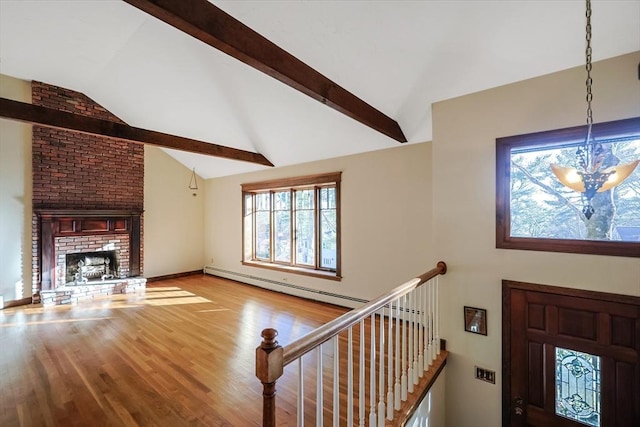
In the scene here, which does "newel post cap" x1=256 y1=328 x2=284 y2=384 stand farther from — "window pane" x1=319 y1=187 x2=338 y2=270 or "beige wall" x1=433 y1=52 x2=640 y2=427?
"window pane" x1=319 y1=187 x2=338 y2=270

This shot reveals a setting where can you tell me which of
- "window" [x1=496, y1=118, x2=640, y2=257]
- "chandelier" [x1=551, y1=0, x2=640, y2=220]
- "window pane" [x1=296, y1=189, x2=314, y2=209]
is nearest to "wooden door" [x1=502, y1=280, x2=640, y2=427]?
"window" [x1=496, y1=118, x2=640, y2=257]

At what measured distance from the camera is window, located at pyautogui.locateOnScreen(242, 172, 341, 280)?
5008 mm

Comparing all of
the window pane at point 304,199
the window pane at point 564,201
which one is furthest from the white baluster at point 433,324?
the window pane at point 304,199

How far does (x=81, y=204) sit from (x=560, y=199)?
743 centimetres

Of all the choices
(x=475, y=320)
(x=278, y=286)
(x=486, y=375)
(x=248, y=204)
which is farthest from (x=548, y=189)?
(x=248, y=204)

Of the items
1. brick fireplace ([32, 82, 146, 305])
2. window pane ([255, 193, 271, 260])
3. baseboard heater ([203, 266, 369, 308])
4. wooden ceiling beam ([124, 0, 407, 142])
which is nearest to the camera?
wooden ceiling beam ([124, 0, 407, 142])

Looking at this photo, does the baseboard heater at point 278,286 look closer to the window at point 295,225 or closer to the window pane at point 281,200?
the window at point 295,225

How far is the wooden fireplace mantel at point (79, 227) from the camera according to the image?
202 inches

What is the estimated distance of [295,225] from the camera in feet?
18.6

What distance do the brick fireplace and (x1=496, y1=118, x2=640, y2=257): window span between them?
666cm

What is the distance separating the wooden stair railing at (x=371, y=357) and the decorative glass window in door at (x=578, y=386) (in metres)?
0.97

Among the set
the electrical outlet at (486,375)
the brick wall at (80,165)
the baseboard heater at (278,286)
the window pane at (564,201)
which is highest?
the brick wall at (80,165)

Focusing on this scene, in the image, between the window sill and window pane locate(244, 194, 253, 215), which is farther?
window pane locate(244, 194, 253, 215)

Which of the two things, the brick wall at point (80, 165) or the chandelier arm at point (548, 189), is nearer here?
the chandelier arm at point (548, 189)
